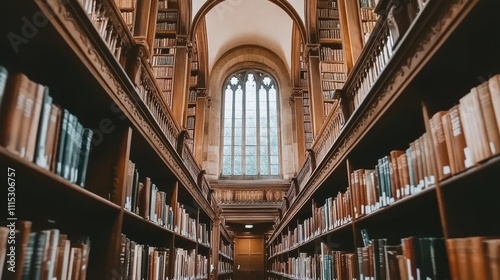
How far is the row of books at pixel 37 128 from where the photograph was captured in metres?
1.13

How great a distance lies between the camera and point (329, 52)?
692cm

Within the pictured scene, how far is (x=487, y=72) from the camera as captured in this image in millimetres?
1599

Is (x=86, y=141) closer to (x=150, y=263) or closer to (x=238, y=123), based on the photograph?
(x=150, y=263)

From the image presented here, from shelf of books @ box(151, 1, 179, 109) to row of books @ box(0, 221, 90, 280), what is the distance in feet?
18.1

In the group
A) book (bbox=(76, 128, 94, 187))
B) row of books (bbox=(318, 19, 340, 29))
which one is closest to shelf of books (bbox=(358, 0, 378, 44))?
row of books (bbox=(318, 19, 340, 29))

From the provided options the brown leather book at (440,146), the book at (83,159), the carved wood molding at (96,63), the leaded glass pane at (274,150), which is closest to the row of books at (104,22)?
the carved wood molding at (96,63)

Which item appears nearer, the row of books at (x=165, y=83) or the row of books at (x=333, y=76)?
the row of books at (x=333, y=76)

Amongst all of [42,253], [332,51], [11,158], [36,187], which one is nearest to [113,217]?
[36,187]

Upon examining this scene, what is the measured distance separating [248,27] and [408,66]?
10.3 meters

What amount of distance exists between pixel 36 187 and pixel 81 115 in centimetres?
67

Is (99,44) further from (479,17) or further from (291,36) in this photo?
(291,36)

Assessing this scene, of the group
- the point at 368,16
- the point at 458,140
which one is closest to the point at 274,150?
the point at 368,16

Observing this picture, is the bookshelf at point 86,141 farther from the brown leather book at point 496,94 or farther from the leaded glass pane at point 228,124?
the leaded glass pane at point 228,124

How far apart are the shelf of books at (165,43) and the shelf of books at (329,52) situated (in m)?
3.02
